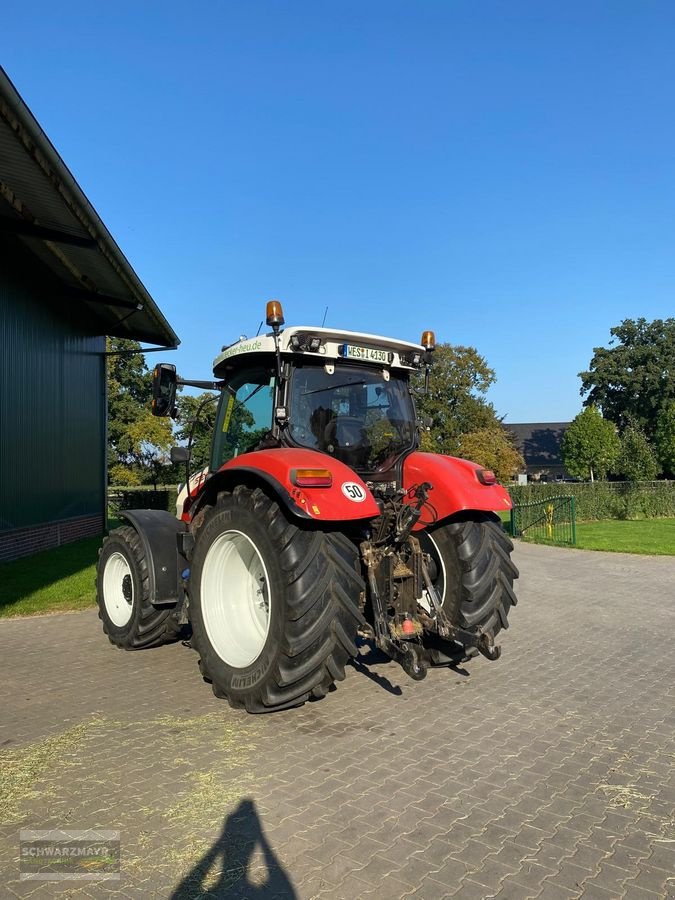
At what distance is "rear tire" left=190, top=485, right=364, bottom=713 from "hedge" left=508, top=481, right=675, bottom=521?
1920 cm

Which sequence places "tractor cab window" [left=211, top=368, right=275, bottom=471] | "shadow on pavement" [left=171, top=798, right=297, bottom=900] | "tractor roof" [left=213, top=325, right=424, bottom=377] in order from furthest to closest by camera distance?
"tractor cab window" [left=211, top=368, right=275, bottom=471], "tractor roof" [left=213, top=325, right=424, bottom=377], "shadow on pavement" [left=171, top=798, right=297, bottom=900]

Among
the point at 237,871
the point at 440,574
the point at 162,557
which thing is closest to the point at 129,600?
the point at 162,557

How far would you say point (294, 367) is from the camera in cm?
506

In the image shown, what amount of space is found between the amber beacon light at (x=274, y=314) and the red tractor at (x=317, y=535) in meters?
0.01

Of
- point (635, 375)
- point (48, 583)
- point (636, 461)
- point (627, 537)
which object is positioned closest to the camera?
point (48, 583)

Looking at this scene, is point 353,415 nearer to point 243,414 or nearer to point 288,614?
point 243,414

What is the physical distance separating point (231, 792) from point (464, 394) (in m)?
46.4

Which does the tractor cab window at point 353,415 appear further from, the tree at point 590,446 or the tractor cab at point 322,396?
the tree at point 590,446

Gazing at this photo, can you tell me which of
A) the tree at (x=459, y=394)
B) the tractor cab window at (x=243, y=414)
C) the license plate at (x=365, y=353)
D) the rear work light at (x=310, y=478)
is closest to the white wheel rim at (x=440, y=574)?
the rear work light at (x=310, y=478)

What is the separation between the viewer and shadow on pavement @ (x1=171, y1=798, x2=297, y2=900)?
2641mm

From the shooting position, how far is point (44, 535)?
1384 centimetres

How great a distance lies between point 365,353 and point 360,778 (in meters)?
3.01

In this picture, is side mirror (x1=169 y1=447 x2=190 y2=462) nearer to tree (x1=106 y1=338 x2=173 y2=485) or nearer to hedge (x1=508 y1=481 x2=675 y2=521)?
hedge (x1=508 y1=481 x2=675 y2=521)

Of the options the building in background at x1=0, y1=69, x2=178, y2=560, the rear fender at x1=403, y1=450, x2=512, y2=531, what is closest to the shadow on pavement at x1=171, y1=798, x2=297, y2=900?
the rear fender at x1=403, y1=450, x2=512, y2=531
